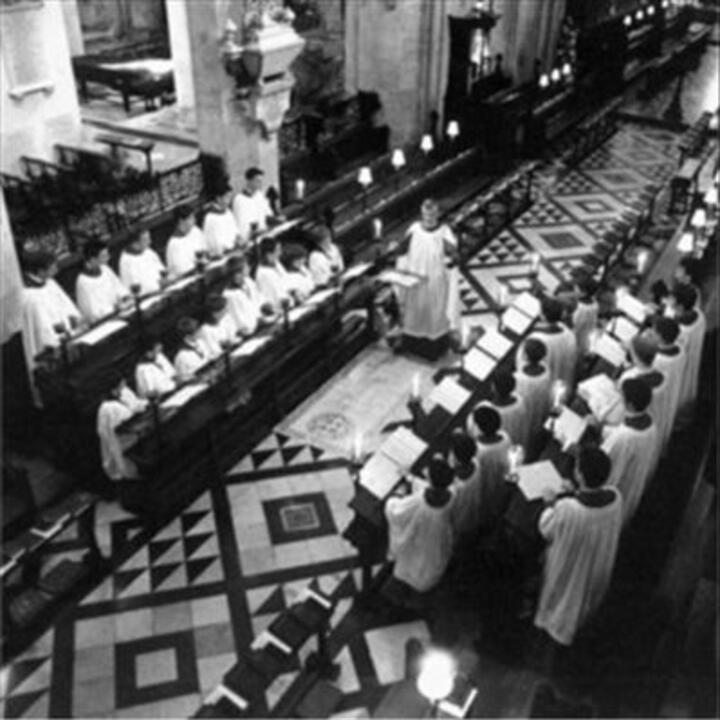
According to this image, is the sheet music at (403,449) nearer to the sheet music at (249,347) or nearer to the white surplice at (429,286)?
the sheet music at (249,347)

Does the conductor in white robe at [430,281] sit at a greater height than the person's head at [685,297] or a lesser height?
lesser

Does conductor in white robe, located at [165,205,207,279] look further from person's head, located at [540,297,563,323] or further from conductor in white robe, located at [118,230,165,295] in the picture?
person's head, located at [540,297,563,323]

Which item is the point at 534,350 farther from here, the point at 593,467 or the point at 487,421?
the point at 593,467

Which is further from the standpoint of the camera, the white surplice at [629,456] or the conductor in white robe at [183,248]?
the conductor in white robe at [183,248]

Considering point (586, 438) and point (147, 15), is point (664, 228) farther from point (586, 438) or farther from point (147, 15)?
point (147, 15)

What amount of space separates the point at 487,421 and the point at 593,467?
4.00 feet

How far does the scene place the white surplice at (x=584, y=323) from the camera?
9.50 m

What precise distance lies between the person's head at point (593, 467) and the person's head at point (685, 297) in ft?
10.7

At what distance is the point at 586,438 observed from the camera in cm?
679

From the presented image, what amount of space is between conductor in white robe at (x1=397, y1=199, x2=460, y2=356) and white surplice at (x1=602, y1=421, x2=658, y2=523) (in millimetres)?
3980

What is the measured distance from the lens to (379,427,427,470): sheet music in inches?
267

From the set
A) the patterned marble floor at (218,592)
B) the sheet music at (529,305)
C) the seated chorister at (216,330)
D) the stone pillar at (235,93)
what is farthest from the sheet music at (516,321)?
the stone pillar at (235,93)

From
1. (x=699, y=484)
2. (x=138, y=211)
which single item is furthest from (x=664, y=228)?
(x=138, y=211)

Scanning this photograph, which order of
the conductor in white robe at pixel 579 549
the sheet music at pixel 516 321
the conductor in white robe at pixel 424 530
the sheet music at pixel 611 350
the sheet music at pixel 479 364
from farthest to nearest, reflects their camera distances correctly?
1. the sheet music at pixel 516 321
2. the sheet music at pixel 611 350
3. the sheet music at pixel 479 364
4. the conductor in white robe at pixel 424 530
5. the conductor in white robe at pixel 579 549
